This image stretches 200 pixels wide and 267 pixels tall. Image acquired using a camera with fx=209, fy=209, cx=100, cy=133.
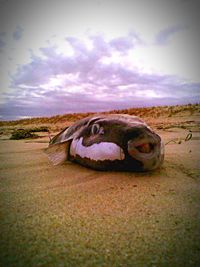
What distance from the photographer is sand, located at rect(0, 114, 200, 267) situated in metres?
0.96

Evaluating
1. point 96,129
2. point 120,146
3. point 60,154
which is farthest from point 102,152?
point 60,154

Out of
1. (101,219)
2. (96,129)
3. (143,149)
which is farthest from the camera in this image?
(96,129)

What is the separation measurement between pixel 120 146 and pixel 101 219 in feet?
2.90

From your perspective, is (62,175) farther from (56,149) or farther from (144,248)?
(144,248)

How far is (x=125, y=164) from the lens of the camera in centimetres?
207

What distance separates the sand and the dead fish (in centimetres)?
11

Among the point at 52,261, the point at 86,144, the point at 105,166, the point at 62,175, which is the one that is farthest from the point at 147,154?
the point at 52,261

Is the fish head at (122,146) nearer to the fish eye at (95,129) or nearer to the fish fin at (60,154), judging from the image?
the fish eye at (95,129)

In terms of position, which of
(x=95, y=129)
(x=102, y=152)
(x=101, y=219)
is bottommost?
(x=101, y=219)

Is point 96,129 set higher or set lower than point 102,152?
higher

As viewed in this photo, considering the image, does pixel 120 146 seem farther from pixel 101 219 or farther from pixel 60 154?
pixel 60 154

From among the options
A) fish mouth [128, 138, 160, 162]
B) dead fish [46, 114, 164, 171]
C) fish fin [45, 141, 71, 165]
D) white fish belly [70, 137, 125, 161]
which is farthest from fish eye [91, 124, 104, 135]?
fish fin [45, 141, 71, 165]

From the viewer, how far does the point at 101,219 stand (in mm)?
1286

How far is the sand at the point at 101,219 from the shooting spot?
3.16 feet
